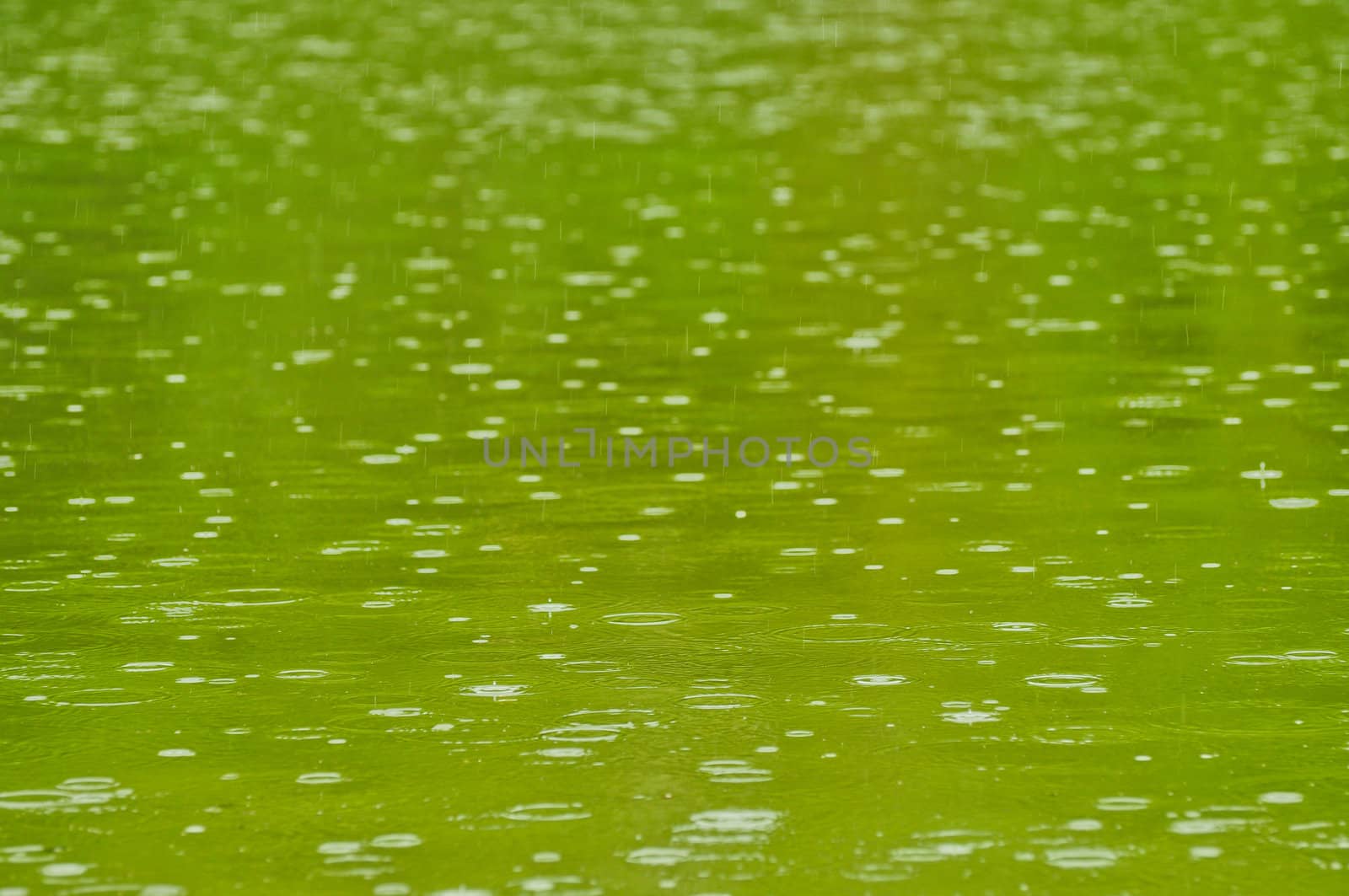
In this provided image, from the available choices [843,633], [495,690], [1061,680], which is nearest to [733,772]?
[495,690]

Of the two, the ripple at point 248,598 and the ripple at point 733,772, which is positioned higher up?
the ripple at point 248,598

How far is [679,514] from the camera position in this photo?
1781cm

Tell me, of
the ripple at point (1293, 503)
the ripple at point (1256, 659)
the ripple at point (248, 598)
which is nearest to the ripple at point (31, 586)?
the ripple at point (248, 598)

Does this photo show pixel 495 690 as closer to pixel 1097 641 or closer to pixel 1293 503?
pixel 1097 641

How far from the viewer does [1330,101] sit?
45.0 metres

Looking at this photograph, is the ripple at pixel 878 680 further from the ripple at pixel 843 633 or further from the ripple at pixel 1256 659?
the ripple at pixel 1256 659

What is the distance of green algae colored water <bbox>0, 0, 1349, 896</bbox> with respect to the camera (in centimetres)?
1124

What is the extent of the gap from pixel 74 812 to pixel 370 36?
52776mm

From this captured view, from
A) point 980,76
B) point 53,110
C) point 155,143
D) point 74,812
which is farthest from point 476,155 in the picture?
point 74,812

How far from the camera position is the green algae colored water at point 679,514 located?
11242 millimetres

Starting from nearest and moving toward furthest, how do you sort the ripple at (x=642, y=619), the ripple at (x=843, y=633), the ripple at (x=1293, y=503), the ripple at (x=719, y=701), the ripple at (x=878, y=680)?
the ripple at (x=719, y=701) → the ripple at (x=878, y=680) → the ripple at (x=843, y=633) → the ripple at (x=642, y=619) → the ripple at (x=1293, y=503)

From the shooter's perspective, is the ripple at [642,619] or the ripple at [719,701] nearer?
the ripple at [719,701]

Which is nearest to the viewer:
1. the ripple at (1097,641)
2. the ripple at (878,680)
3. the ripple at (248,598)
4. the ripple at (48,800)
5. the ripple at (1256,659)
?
the ripple at (48,800)

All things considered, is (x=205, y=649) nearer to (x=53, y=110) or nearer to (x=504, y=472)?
(x=504, y=472)
